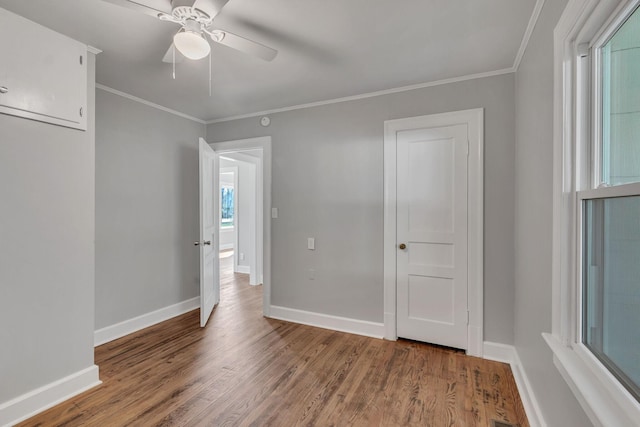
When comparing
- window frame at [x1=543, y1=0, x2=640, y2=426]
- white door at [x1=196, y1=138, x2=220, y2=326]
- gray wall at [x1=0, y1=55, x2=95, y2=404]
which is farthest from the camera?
white door at [x1=196, y1=138, x2=220, y2=326]

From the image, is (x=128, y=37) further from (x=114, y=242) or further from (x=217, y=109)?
(x=114, y=242)

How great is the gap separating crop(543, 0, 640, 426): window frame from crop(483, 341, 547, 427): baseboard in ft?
2.00

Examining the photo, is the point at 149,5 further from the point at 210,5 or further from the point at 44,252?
the point at 44,252

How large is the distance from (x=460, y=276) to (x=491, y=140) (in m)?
1.19

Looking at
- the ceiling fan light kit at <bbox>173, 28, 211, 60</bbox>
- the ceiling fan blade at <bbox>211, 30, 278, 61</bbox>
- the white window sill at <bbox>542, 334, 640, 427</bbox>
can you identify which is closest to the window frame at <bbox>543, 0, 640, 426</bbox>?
the white window sill at <bbox>542, 334, 640, 427</bbox>

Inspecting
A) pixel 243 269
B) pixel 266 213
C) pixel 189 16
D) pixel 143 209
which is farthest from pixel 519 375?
pixel 243 269

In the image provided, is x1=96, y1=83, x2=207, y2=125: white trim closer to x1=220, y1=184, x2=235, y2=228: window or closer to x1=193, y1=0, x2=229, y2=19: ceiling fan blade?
x1=193, y1=0, x2=229, y2=19: ceiling fan blade

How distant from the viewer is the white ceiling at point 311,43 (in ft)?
5.78

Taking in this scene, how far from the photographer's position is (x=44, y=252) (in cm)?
197

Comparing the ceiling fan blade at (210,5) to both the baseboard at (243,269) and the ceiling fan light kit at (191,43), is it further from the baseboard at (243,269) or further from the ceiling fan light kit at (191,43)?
the baseboard at (243,269)

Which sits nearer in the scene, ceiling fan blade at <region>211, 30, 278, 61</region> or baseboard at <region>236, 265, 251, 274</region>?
ceiling fan blade at <region>211, 30, 278, 61</region>

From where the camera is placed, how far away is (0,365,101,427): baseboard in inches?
70.6

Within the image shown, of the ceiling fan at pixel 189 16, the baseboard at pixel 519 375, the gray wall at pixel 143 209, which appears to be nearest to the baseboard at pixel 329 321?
the baseboard at pixel 519 375

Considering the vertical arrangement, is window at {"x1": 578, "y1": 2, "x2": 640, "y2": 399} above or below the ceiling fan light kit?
below
